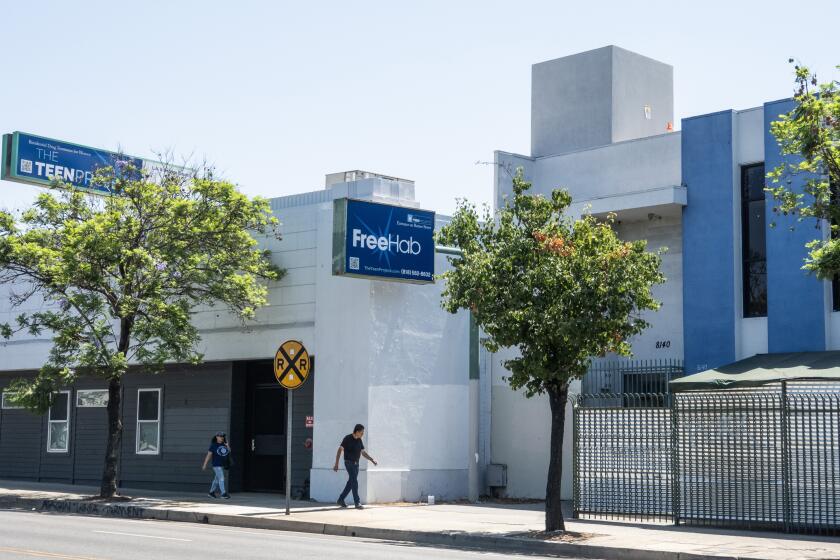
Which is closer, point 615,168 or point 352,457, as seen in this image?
point 352,457

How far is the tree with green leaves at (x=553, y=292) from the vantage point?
57.3 feet

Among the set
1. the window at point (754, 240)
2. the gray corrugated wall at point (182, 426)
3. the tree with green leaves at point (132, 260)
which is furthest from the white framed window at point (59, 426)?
the window at point (754, 240)

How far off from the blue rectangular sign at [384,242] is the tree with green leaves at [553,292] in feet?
15.0

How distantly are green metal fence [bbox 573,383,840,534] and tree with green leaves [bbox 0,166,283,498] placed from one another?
8017mm

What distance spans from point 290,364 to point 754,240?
1191 centimetres

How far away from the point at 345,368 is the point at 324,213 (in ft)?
11.2

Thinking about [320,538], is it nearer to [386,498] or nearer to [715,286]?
[386,498]

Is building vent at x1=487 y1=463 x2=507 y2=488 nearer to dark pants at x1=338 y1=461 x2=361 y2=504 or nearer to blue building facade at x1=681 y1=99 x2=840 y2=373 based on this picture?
dark pants at x1=338 y1=461 x2=361 y2=504

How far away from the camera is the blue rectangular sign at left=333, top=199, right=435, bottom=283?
74.7ft

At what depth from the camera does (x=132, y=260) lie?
23172 millimetres

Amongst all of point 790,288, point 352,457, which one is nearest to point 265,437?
point 352,457

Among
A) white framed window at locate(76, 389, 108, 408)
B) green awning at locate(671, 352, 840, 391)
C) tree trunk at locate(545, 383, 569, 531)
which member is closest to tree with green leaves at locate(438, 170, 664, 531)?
tree trunk at locate(545, 383, 569, 531)

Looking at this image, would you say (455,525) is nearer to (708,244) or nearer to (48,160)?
(708,244)

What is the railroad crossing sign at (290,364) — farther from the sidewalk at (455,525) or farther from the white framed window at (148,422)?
the white framed window at (148,422)
